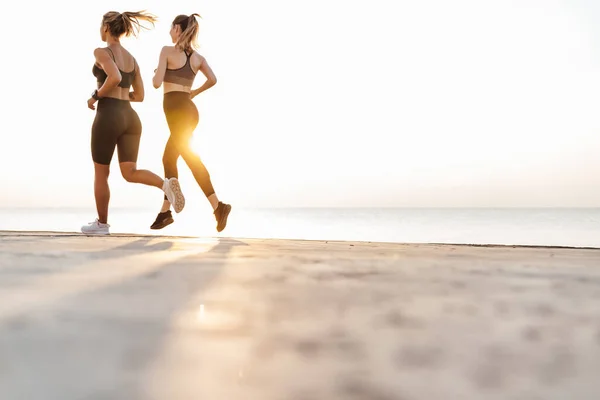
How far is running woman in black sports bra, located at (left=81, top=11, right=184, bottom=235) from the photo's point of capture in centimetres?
424

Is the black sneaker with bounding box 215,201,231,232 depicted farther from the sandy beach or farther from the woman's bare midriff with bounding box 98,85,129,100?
the sandy beach

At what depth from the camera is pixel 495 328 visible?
3.40ft

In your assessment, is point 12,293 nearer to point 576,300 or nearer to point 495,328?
point 495,328

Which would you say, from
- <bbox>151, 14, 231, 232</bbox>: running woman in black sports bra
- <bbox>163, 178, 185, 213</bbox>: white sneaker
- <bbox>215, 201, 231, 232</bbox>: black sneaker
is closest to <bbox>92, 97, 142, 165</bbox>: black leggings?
<bbox>151, 14, 231, 232</bbox>: running woman in black sports bra

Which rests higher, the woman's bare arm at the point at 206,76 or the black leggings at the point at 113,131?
the woman's bare arm at the point at 206,76

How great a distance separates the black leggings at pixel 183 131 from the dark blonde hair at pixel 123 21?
2.03ft

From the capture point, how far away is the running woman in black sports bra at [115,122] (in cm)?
424

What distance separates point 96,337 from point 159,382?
0.27m

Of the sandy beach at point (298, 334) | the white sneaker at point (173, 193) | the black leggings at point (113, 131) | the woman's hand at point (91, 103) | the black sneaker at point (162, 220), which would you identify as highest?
the woman's hand at point (91, 103)

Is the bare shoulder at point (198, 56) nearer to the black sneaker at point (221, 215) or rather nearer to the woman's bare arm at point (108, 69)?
the woman's bare arm at point (108, 69)

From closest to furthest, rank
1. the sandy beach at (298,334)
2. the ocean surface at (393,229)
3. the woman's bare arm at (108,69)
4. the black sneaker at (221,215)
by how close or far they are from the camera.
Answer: the sandy beach at (298,334)
the woman's bare arm at (108,69)
the black sneaker at (221,215)
the ocean surface at (393,229)

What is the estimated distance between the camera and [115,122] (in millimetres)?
4266

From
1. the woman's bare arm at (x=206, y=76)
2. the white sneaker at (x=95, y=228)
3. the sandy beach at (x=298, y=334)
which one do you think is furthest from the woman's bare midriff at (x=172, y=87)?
the sandy beach at (x=298, y=334)

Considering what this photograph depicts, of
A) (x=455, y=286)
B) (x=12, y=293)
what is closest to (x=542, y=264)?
(x=455, y=286)
